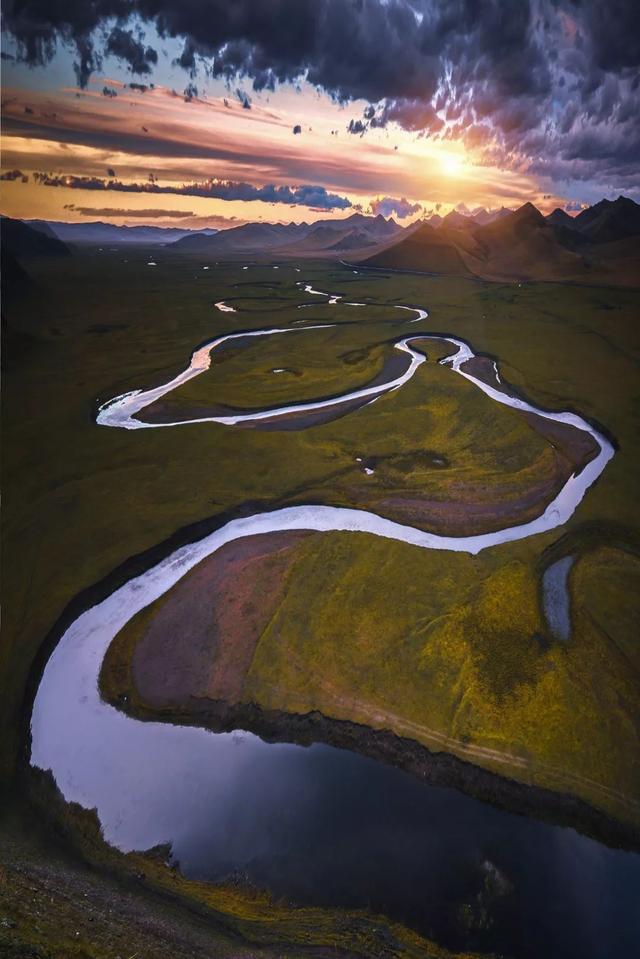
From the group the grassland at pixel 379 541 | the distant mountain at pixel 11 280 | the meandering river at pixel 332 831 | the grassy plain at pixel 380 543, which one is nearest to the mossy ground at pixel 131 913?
the meandering river at pixel 332 831

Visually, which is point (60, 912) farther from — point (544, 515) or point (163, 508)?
point (544, 515)

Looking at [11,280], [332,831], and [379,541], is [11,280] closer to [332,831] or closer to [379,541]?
[379,541]

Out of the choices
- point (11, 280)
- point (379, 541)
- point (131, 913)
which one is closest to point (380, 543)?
point (379, 541)

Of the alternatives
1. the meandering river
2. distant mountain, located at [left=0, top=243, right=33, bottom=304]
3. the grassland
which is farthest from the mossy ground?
distant mountain, located at [left=0, top=243, right=33, bottom=304]

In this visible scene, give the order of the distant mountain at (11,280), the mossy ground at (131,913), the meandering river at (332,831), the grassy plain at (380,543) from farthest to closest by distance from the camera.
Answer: the distant mountain at (11,280), the grassy plain at (380,543), the meandering river at (332,831), the mossy ground at (131,913)

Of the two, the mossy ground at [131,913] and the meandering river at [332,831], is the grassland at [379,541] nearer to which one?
the meandering river at [332,831]

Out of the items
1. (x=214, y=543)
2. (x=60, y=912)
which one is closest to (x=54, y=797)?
(x=60, y=912)
